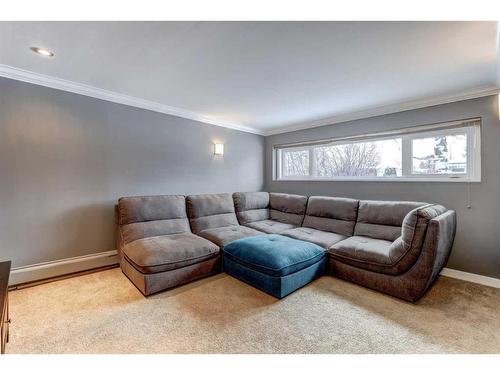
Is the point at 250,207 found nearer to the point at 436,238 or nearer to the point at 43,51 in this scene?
the point at 436,238

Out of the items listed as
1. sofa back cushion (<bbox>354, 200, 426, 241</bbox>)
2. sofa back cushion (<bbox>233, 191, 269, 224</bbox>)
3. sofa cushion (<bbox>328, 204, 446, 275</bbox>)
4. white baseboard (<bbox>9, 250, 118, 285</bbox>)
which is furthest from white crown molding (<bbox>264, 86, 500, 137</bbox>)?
white baseboard (<bbox>9, 250, 118, 285</bbox>)

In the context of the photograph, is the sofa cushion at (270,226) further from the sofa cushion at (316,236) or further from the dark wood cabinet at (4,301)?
the dark wood cabinet at (4,301)

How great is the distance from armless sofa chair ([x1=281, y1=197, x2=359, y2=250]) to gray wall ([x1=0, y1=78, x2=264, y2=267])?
201 centimetres

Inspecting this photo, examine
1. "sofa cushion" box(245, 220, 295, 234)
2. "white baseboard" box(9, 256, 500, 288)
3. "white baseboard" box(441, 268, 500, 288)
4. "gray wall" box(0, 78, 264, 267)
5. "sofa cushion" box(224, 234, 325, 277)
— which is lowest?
"white baseboard" box(441, 268, 500, 288)

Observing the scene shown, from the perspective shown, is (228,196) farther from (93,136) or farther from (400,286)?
(400,286)

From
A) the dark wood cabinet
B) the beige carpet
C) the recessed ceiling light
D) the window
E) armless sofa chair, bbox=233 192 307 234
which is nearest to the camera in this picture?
the dark wood cabinet

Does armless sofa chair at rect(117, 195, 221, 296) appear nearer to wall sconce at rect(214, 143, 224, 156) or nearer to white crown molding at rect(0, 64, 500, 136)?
wall sconce at rect(214, 143, 224, 156)

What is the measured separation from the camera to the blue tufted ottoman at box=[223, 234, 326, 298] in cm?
219

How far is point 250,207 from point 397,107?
103 inches

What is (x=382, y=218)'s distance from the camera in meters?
2.90

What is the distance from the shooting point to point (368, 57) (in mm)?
1947

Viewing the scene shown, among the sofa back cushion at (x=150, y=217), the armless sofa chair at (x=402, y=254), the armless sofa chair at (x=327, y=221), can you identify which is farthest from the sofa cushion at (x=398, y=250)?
the sofa back cushion at (x=150, y=217)

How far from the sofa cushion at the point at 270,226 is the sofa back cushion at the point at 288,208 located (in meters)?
0.13
